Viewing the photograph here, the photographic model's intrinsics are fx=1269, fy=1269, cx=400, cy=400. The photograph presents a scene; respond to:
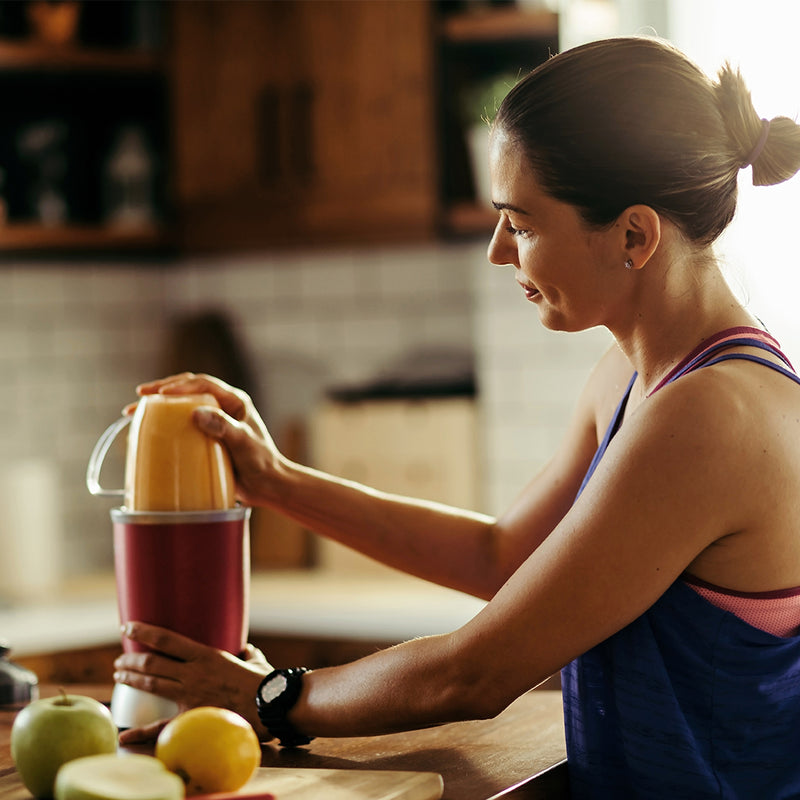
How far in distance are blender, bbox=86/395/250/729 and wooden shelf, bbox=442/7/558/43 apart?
1.77 m

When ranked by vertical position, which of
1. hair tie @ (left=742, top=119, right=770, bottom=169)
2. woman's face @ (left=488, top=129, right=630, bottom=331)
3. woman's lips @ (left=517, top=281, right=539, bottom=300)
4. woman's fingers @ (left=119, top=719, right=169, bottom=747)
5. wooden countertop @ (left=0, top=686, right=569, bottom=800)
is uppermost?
hair tie @ (left=742, top=119, right=770, bottom=169)

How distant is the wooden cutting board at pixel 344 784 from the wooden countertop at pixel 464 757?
4 centimetres

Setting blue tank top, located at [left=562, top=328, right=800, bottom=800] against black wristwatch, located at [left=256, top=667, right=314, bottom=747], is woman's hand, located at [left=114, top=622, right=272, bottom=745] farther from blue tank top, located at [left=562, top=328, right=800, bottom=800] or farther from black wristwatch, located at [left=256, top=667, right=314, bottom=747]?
blue tank top, located at [left=562, top=328, right=800, bottom=800]

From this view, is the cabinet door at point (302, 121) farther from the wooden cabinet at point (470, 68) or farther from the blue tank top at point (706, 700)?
the blue tank top at point (706, 700)

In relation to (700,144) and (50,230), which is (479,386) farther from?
(700,144)

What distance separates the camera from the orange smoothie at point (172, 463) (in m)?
1.40

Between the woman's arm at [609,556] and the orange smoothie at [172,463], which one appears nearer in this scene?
the woman's arm at [609,556]

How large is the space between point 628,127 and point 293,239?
1930mm

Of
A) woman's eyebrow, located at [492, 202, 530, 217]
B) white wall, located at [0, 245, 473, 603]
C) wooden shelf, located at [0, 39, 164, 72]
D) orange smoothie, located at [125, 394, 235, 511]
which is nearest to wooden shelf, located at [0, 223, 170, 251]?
white wall, located at [0, 245, 473, 603]

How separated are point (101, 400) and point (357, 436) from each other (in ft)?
2.49

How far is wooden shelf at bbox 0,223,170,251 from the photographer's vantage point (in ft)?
10.0

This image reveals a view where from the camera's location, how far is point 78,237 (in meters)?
3.14

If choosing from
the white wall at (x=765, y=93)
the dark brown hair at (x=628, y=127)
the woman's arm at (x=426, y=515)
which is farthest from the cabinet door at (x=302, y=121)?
the dark brown hair at (x=628, y=127)

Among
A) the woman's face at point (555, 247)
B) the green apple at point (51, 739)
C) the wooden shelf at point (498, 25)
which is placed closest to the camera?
the green apple at point (51, 739)
